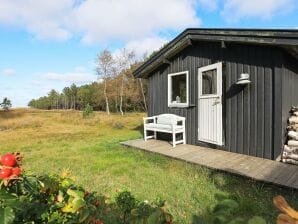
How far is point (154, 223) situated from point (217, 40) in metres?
6.41

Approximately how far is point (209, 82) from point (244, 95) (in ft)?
4.11

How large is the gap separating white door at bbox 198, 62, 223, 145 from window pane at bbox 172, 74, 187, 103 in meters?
0.98

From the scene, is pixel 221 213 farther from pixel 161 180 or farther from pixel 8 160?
pixel 161 180

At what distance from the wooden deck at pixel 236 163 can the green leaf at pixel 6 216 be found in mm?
4265

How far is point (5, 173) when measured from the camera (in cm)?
106

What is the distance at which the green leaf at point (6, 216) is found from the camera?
2.94ft

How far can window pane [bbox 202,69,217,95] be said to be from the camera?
23.6ft


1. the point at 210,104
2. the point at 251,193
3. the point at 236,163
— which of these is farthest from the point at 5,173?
the point at 210,104

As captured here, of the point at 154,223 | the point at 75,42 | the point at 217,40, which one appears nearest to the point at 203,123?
the point at 217,40

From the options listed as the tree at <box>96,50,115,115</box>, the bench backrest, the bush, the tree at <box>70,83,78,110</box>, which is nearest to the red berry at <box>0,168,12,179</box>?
the bush

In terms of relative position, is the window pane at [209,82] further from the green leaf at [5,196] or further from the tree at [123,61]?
the tree at [123,61]

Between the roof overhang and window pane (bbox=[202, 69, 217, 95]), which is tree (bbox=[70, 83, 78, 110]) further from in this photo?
window pane (bbox=[202, 69, 217, 95])

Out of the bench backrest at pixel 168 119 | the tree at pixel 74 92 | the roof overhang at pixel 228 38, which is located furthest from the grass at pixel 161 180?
the tree at pixel 74 92

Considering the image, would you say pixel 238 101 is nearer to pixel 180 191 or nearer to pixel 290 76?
pixel 290 76
